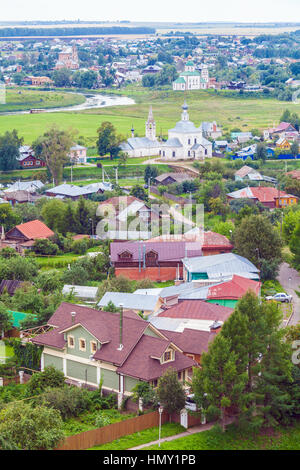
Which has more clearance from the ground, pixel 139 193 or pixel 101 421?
pixel 101 421

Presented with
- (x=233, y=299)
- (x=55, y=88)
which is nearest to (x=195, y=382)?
(x=233, y=299)

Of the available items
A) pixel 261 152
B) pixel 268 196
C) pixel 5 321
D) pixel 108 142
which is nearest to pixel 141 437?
pixel 5 321

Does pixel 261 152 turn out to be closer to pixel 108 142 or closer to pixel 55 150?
pixel 108 142

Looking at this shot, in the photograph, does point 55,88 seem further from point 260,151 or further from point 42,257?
point 42,257

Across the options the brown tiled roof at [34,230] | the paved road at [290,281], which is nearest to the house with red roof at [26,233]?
the brown tiled roof at [34,230]

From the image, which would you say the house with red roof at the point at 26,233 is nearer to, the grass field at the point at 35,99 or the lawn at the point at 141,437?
the lawn at the point at 141,437

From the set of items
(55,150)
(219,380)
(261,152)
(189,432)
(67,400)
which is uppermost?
(219,380)
